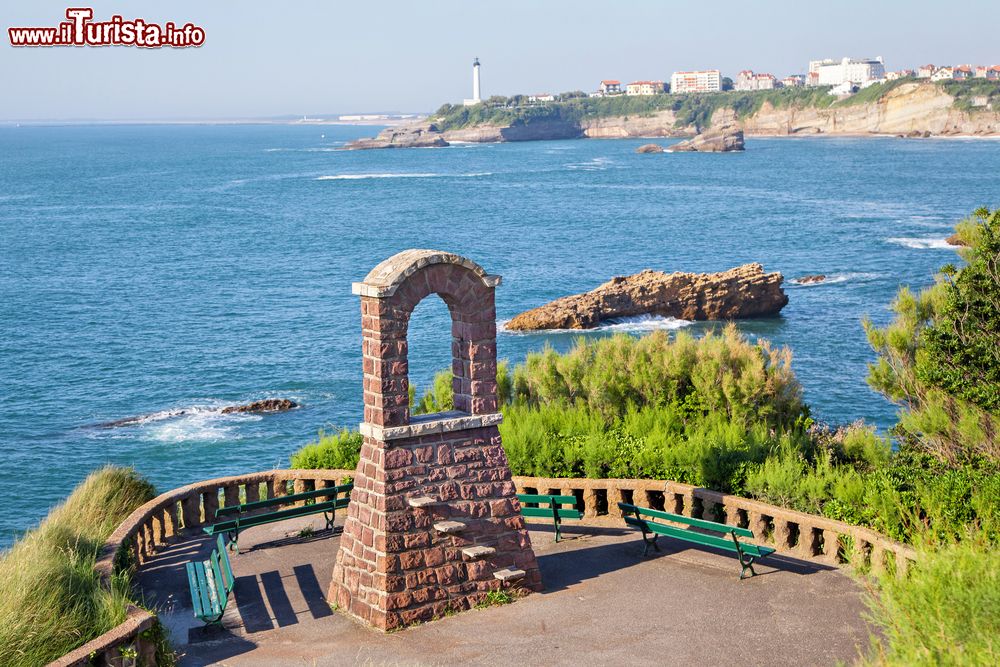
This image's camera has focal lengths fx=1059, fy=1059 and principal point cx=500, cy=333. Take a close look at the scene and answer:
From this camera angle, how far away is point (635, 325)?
151ft

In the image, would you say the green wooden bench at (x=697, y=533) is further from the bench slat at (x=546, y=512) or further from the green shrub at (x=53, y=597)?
the green shrub at (x=53, y=597)

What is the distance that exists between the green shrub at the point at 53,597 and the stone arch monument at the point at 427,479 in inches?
103

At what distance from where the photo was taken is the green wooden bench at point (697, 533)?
1248cm

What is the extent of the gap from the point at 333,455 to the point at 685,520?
5999 millimetres

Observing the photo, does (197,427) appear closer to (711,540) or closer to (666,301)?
(666,301)

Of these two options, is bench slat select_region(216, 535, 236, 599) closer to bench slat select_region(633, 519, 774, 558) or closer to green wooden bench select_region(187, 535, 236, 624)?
green wooden bench select_region(187, 535, 236, 624)

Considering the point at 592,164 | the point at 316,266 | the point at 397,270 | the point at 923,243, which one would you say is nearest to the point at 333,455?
the point at 397,270

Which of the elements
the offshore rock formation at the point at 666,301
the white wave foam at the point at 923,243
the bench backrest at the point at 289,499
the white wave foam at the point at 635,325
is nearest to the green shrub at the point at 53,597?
the bench backrest at the point at 289,499

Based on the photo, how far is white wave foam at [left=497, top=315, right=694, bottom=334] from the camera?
4538cm

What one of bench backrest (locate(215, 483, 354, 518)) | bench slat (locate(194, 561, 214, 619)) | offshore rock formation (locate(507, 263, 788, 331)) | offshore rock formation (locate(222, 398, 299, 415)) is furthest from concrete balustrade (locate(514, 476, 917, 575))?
offshore rock formation (locate(507, 263, 788, 331))

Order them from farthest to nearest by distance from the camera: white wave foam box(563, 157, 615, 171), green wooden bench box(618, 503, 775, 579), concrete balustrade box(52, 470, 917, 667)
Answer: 1. white wave foam box(563, 157, 615, 171)
2. green wooden bench box(618, 503, 775, 579)
3. concrete balustrade box(52, 470, 917, 667)

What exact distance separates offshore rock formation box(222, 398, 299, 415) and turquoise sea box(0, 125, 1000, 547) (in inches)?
23.1

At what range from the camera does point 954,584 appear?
847 cm

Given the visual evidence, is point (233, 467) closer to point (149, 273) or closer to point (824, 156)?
point (149, 273)
